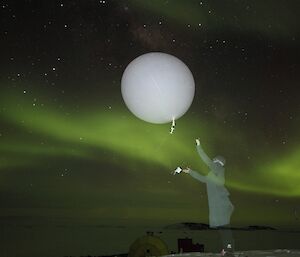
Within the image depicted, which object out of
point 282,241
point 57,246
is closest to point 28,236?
point 57,246

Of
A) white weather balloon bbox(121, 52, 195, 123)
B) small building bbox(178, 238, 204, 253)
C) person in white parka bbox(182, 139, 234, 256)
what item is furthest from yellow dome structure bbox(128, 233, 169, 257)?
white weather balloon bbox(121, 52, 195, 123)

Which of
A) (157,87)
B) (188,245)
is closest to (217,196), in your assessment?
(157,87)

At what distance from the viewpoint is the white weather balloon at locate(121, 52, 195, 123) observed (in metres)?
4.75

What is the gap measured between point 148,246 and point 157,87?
8.47ft

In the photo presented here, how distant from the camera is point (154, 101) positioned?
4.78 m

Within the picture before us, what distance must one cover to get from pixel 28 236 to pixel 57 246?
3.17 feet

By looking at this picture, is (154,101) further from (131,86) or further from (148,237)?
(148,237)

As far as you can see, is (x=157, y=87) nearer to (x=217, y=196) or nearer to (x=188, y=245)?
(x=217, y=196)

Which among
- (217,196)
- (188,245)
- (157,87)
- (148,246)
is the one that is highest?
(157,87)

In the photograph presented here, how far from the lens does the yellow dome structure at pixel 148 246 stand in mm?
5905

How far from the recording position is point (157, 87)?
4.73 meters

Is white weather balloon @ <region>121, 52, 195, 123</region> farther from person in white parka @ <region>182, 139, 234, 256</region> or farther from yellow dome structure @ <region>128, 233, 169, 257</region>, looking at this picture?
yellow dome structure @ <region>128, 233, 169, 257</region>

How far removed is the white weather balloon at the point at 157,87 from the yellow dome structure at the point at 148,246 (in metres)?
1.93

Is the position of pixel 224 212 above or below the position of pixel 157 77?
below
